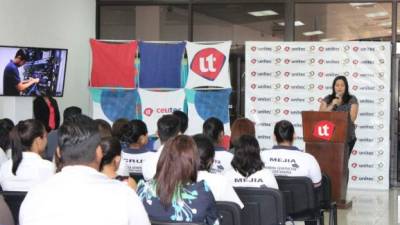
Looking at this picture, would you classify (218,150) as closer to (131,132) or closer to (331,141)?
(131,132)

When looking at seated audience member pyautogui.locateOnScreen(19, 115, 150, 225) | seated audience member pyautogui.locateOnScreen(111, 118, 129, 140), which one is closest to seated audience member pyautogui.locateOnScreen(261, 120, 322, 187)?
seated audience member pyautogui.locateOnScreen(111, 118, 129, 140)

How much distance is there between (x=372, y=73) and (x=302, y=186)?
4.91 meters

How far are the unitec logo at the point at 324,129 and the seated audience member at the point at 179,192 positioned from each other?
A: 406 cm

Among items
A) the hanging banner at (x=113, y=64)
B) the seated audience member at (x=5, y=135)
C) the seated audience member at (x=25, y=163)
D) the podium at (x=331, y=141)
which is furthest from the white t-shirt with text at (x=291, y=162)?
the hanging banner at (x=113, y=64)

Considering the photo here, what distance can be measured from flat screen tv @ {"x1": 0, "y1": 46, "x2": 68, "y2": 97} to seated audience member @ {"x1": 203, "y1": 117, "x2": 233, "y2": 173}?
12.2 ft

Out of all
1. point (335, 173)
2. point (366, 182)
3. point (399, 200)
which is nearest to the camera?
point (335, 173)

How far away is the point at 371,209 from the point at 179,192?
5006mm

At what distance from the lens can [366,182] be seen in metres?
8.92

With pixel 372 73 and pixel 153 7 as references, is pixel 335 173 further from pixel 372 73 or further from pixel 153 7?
pixel 153 7

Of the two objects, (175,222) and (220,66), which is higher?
(220,66)

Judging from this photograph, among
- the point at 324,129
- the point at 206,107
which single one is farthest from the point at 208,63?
the point at 324,129

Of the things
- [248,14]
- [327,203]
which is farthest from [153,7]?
[327,203]

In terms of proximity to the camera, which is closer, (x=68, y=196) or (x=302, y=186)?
(x=68, y=196)

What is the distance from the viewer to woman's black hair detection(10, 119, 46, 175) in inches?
150
